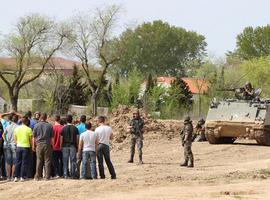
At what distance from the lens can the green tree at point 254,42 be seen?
9212 centimetres

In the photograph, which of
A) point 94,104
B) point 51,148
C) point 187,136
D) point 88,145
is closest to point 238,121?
point 187,136

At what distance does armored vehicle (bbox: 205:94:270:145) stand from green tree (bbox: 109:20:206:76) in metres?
67.1

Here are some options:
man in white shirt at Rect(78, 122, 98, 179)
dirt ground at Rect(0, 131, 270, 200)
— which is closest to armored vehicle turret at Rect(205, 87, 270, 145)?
dirt ground at Rect(0, 131, 270, 200)

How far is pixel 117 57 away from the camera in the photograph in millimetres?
67938

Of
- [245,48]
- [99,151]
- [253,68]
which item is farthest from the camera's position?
[245,48]

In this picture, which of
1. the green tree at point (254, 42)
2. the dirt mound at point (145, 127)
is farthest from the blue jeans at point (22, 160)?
the green tree at point (254, 42)

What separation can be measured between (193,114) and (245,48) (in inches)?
1292

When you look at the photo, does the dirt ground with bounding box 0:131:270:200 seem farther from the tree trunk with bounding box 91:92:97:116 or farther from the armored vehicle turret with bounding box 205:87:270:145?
the tree trunk with bounding box 91:92:97:116

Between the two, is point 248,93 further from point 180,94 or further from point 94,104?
point 180,94

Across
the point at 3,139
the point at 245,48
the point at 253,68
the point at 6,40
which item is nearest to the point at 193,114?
the point at 253,68

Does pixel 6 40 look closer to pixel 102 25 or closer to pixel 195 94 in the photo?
pixel 102 25

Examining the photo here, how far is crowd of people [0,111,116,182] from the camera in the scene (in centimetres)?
1930

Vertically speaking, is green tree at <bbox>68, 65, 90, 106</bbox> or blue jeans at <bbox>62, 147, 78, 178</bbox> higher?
green tree at <bbox>68, 65, 90, 106</bbox>

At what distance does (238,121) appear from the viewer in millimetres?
33125
